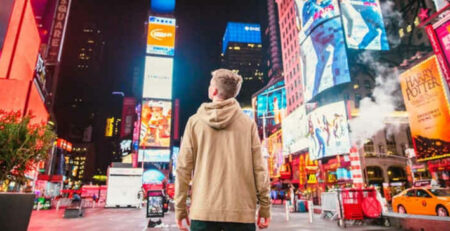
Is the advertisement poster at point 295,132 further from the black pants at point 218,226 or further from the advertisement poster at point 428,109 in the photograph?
the black pants at point 218,226

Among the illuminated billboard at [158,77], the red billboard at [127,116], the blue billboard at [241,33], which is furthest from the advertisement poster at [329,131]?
the blue billboard at [241,33]

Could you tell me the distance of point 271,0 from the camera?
3487 inches

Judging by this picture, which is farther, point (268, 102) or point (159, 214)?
point (268, 102)

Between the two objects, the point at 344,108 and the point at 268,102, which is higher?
the point at 268,102

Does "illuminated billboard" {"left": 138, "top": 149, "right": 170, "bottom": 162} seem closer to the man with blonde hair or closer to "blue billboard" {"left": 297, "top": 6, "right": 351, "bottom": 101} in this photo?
"blue billboard" {"left": 297, "top": 6, "right": 351, "bottom": 101}

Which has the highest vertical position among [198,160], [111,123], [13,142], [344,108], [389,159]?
[111,123]

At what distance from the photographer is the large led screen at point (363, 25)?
39438 millimetres

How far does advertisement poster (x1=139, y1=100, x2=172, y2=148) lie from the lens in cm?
5753

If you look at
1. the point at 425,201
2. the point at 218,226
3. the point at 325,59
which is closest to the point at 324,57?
the point at 325,59

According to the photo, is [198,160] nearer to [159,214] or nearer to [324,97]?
[159,214]

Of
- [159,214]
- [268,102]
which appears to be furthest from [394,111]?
[159,214]

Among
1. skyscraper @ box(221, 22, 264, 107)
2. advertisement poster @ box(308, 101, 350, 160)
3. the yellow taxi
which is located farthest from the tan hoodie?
skyscraper @ box(221, 22, 264, 107)

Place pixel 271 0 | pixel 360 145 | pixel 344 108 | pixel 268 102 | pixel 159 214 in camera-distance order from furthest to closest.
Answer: pixel 271 0
pixel 268 102
pixel 360 145
pixel 344 108
pixel 159 214

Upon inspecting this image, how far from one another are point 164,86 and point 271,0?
2072 inches
